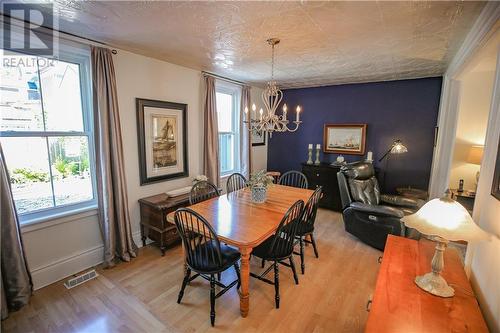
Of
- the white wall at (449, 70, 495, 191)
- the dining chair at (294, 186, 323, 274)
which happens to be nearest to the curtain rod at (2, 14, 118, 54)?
the dining chair at (294, 186, 323, 274)

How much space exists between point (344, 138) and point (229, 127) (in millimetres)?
2324

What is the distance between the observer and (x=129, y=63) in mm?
2848

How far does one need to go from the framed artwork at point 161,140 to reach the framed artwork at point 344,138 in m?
2.94

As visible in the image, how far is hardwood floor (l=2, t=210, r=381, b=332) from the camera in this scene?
1.94 meters

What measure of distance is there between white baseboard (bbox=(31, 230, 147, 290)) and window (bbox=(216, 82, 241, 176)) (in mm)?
2399

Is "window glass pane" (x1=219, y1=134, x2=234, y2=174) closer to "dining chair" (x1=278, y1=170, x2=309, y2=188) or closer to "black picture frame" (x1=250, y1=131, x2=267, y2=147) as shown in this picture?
"black picture frame" (x1=250, y1=131, x2=267, y2=147)

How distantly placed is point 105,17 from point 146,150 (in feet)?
5.15

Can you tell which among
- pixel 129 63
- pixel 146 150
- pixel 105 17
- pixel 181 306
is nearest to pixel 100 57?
pixel 129 63

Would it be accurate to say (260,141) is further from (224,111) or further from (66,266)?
(66,266)

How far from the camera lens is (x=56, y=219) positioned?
2426 mm

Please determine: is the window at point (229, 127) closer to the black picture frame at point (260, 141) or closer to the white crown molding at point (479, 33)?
the black picture frame at point (260, 141)

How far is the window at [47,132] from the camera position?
2156 mm

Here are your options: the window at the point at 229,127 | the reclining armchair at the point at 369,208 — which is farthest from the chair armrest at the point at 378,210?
the window at the point at 229,127

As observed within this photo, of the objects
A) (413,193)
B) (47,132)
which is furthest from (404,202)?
(47,132)
